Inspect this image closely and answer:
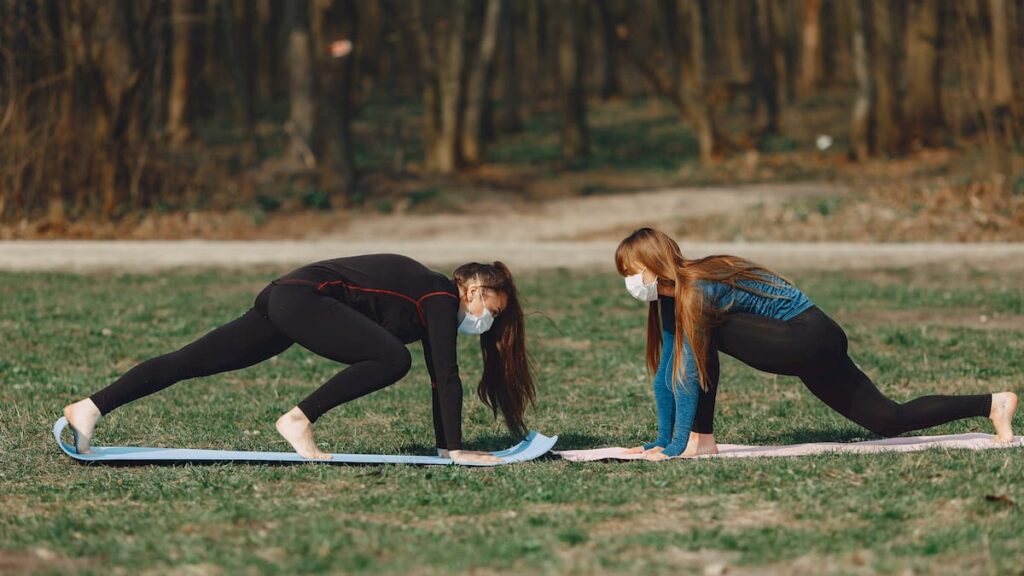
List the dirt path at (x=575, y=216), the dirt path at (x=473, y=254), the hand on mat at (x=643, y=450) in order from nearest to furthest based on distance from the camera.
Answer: the hand on mat at (x=643, y=450) → the dirt path at (x=473, y=254) → the dirt path at (x=575, y=216)

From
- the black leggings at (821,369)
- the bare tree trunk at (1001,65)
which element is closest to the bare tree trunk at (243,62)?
the bare tree trunk at (1001,65)

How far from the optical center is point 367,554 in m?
5.29

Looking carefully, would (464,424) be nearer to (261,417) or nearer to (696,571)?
(261,417)

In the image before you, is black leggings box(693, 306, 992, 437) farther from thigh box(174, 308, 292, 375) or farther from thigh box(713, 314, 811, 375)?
thigh box(174, 308, 292, 375)

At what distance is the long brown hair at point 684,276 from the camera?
6.87m

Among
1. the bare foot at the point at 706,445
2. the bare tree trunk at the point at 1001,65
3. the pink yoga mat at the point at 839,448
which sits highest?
the bare tree trunk at the point at 1001,65

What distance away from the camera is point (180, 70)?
34.2 metres

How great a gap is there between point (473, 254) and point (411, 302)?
12.1 m

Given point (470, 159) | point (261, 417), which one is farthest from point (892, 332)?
point (470, 159)

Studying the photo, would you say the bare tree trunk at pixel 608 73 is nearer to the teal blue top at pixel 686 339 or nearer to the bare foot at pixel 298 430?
the teal blue top at pixel 686 339

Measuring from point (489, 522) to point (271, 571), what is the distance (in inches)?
41.5

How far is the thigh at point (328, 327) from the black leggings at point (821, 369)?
5.11 feet

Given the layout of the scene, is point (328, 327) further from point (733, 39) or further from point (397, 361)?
point (733, 39)

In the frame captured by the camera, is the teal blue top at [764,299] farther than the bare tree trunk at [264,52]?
No
